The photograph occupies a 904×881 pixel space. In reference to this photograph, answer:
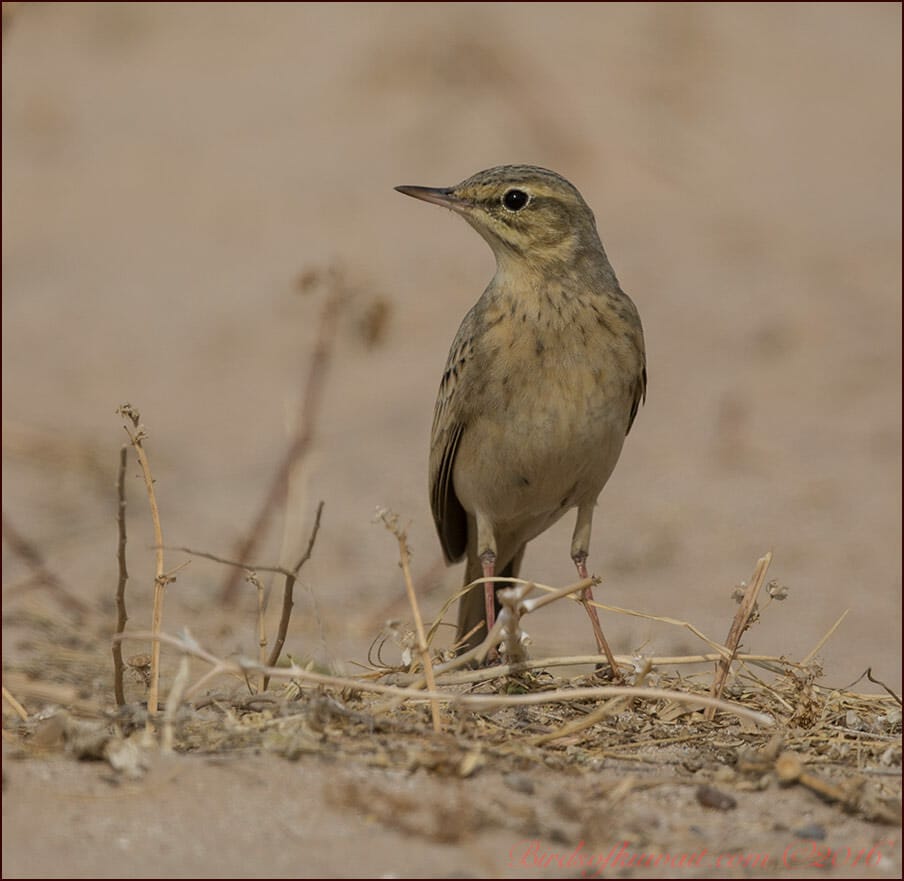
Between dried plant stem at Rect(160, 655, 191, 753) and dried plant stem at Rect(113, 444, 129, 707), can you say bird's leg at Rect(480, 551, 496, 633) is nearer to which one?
dried plant stem at Rect(113, 444, 129, 707)

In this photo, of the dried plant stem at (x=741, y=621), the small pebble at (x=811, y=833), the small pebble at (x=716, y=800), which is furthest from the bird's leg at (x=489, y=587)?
the small pebble at (x=811, y=833)

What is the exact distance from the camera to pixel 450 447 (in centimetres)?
573

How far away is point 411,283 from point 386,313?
21.5 ft

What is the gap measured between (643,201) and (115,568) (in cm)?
749

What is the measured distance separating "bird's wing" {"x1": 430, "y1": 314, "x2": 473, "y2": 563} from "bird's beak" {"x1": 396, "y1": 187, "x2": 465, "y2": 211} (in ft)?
1.37

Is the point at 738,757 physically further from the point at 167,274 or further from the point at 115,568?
the point at 167,274

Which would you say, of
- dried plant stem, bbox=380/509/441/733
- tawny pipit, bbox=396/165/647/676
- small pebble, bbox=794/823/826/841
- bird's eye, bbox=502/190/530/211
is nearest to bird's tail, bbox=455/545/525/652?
tawny pipit, bbox=396/165/647/676

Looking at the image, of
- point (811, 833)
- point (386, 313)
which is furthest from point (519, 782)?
point (386, 313)

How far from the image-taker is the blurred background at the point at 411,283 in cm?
858

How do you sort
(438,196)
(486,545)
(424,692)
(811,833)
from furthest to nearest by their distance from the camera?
1. (486,545)
2. (438,196)
3. (424,692)
4. (811,833)

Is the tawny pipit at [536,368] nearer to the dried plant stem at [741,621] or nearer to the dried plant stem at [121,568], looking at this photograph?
the dried plant stem at [741,621]

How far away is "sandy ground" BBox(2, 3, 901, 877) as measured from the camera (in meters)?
6.91

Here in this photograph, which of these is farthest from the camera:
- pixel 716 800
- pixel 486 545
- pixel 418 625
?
pixel 486 545

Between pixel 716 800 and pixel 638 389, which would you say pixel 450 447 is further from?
pixel 716 800
